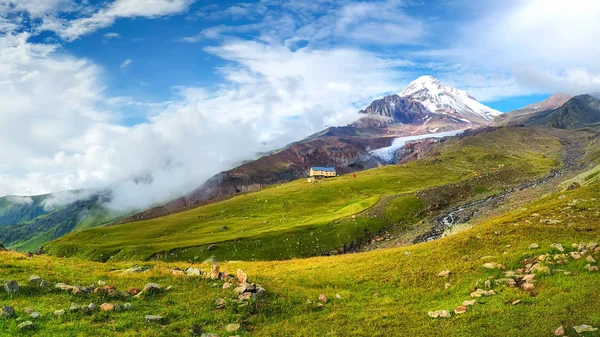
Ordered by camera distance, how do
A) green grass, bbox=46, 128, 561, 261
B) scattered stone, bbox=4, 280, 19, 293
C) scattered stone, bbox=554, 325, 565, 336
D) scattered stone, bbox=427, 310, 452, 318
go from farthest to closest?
green grass, bbox=46, 128, 561, 261
scattered stone, bbox=4, 280, 19, 293
scattered stone, bbox=427, 310, 452, 318
scattered stone, bbox=554, 325, 565, 336

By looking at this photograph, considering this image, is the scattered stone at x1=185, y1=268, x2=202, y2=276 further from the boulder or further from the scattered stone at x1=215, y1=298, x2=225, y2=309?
the boulder

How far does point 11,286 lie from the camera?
25016 mm

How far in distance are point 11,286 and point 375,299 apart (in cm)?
2601

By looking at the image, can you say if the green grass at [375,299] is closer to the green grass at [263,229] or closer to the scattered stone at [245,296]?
the scattered stone at [245,296]

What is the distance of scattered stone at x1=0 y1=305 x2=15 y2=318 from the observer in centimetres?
2098

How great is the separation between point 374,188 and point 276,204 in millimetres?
51081

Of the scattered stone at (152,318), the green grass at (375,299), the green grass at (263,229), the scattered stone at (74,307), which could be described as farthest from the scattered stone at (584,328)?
the green grass at (263,229)

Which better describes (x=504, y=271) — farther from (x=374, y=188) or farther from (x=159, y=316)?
(x=374, y=188)

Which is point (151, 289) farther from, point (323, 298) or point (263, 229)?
point (263, 229)

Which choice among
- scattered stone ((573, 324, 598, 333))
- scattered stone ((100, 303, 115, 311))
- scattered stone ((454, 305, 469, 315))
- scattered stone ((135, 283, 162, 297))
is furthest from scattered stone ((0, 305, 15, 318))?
scattered stone ((573, 324, 598, 333))

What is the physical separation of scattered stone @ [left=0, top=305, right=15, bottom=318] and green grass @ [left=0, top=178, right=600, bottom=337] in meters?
0.90

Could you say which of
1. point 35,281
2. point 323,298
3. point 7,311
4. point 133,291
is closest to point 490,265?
point 323,298

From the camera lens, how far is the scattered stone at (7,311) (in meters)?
21.0

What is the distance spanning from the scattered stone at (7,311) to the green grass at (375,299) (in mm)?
899
